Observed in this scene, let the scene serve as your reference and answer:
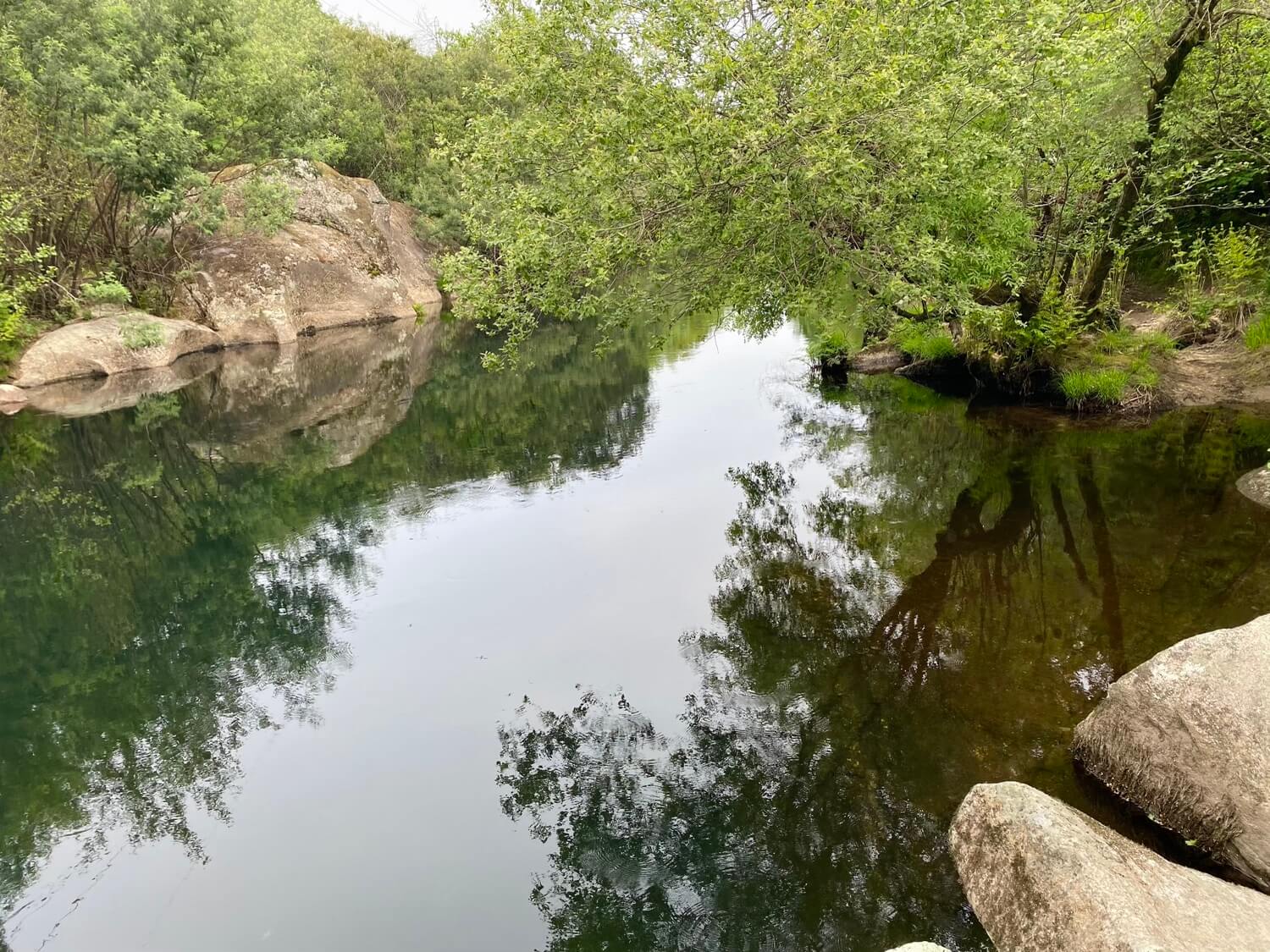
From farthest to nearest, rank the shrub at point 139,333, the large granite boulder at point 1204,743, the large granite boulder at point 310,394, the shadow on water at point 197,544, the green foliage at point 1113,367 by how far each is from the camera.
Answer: the shrub at point 139,333
the large granite boulder at point 310,394
the green foliage at point 1113,367
the shadow on water at point 197,544
the large granite boulder at point 1204,743

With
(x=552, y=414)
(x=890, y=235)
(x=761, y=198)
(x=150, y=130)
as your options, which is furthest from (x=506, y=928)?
(x=150, y=130)

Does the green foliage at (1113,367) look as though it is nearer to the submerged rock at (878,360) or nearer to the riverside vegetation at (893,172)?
the riverside vegetation at (893,172)

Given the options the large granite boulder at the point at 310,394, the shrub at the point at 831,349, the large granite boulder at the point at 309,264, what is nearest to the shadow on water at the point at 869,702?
the shrub at the point at 831,349

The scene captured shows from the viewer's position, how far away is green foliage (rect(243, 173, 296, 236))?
113ft

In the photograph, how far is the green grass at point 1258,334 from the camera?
15.1 metres

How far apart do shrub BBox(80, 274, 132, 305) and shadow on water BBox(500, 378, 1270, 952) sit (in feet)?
86.7

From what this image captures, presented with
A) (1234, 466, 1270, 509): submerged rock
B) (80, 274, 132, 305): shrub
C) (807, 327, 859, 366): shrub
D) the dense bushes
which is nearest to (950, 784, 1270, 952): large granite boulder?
(1234, 466, 1270, 509): submerged rock

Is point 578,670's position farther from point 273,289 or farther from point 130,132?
point 273,289

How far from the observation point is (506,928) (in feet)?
18.8

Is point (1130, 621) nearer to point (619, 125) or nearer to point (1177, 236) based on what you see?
point (619, 125)

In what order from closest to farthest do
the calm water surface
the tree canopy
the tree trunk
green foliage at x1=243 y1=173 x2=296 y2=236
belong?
the calm water surface, the tree canopy, the tree trunk, green foliage at x1=243 y1=173 x2=296 y2=236

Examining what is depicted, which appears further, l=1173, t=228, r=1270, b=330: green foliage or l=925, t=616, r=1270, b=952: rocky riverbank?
l=1173, t=228, r=1270, b=330: green foliage

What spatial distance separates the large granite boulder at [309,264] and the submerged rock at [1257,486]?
3685 centimetres

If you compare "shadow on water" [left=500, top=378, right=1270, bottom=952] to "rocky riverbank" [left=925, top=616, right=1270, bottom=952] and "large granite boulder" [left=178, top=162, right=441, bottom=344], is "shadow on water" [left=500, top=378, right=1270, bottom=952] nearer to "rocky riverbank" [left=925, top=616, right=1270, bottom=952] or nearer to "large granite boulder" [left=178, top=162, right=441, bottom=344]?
"rocky riverbank" [left=925, top=616, right=1270, bottom=952]
